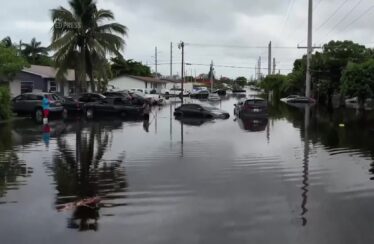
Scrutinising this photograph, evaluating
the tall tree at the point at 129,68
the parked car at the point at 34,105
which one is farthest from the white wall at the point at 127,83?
the parked car at the point at 34,105

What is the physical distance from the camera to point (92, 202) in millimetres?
8914

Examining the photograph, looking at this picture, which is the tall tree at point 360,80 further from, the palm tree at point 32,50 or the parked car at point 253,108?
the palm tree at point 32,50

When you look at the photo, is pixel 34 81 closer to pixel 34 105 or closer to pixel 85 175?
pixel 34 105

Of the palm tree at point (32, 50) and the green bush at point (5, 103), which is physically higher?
the palm tree at point (32, 50)

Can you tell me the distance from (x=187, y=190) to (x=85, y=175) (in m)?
2.80

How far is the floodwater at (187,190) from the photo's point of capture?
719cm

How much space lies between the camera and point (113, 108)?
34188 mm

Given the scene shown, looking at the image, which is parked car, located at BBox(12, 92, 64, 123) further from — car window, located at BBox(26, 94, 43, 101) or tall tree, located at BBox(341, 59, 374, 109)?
tall tree, located at BBox(341, 59, 374, 109)

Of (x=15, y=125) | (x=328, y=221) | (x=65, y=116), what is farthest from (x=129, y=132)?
(x=328, y=221)

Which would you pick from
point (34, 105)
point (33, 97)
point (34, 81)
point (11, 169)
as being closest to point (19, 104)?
point (33, 97)

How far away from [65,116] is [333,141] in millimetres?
→ 19433

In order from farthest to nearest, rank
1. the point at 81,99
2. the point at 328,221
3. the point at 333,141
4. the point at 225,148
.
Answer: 1. the point at 81,99
2. the point at 333,141
3. the point at 225,148
4. the point at 328,221

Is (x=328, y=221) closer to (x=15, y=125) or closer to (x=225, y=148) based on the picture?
(x=225, y=148)

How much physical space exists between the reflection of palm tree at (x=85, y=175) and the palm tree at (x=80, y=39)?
85.9 ft
